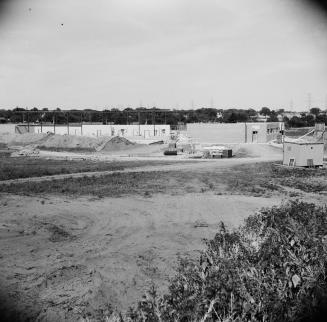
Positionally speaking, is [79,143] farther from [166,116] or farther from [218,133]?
[166,116]

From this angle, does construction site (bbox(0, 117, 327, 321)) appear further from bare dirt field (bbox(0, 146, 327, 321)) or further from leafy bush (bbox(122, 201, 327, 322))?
leafy bush (bbox(122, 201, 327, 322))

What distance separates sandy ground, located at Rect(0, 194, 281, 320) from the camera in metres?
6.61

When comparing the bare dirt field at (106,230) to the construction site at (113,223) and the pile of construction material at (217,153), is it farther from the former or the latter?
the pile of construction material at (217,153)

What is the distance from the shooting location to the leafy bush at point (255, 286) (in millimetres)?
4168

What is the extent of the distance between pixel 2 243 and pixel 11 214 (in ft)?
8.11

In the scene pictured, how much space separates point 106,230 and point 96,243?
3.79 ft

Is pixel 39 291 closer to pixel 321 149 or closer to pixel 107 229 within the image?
pixel 107 229

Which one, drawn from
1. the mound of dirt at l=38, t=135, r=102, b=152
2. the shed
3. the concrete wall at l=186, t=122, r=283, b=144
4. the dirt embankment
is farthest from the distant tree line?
the shed

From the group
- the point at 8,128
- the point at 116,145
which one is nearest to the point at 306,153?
the point at 116,145

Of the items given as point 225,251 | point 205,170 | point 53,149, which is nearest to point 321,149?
point 205,170

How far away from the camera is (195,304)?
425 centimetres

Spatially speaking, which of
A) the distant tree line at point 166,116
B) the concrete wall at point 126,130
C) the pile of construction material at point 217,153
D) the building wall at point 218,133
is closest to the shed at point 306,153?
the pile of construction material at point 217,153

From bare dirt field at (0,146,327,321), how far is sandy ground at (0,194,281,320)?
18 millimetres

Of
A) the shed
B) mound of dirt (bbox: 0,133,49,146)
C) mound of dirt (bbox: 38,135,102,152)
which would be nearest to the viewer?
the shed
